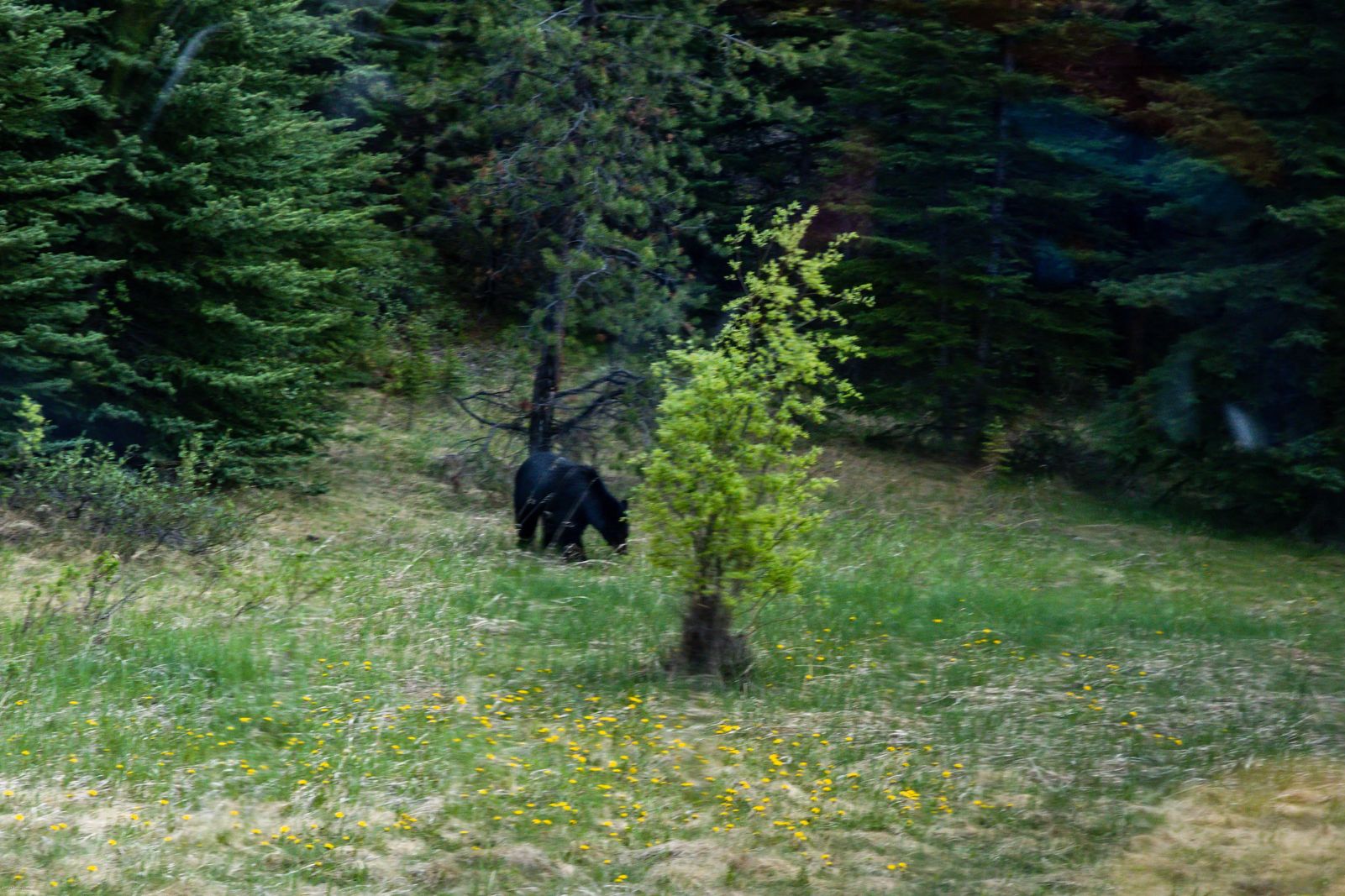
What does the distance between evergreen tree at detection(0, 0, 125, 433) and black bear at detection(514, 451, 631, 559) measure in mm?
4163

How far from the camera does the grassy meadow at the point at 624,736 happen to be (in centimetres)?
550

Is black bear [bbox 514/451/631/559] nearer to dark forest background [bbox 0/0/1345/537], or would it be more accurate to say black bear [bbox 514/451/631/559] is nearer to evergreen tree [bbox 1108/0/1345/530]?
dark forest background [bbox 0/0/1345/537]

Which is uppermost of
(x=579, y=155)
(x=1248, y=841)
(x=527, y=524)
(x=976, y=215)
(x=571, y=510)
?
(x=579, y=155)

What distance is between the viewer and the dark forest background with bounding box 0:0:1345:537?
1217 centimetres

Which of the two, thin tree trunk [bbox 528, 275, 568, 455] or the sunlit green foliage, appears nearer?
Result: the sunlit green foliage

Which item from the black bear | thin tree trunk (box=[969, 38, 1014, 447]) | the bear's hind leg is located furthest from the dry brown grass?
thin tree trunk (box=[969, 38, 1014, 447])

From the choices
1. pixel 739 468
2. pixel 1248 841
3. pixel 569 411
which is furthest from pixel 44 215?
pixel 1248 841

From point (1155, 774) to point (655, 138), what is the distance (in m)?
9.61

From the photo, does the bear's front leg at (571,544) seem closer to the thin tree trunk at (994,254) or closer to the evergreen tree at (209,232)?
the evergreen tree at (209,232)

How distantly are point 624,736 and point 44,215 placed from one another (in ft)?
25.3

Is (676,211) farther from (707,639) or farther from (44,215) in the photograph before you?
(707,639)

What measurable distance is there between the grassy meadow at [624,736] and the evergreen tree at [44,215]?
196cm

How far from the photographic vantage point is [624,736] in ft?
22.8

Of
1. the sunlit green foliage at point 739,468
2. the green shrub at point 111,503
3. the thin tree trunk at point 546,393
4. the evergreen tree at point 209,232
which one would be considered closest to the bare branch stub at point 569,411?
the thin tree trunk at point 546,393
